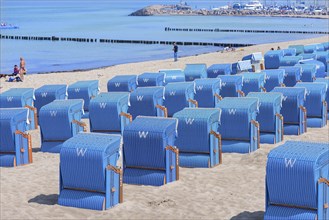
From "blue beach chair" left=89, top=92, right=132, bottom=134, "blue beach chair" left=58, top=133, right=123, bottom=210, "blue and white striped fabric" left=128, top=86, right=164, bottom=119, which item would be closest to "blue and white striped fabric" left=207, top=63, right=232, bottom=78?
"blue and white striped fabric" left=128, top=86, right=164, bottom=119

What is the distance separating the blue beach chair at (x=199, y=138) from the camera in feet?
54.3

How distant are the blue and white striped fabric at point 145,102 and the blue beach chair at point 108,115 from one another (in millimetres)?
1615

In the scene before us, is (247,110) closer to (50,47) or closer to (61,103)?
(61,103)

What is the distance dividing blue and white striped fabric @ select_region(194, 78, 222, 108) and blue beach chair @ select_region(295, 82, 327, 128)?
2.96 meters

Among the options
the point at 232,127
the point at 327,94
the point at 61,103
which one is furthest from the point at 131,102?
the point at 327,94

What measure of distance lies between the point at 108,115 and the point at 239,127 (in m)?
3.98

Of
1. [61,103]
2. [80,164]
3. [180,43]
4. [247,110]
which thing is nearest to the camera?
[80,164]

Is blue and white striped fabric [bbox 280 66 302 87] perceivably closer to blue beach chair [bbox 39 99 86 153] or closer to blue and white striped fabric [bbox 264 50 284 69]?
blue and white striped fabric [bbox 264 50 284 69]

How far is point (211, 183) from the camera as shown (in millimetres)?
15258

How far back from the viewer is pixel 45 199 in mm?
14312

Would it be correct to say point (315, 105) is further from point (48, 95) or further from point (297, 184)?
point (297, 184)

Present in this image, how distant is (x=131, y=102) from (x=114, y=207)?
8334 millimetres

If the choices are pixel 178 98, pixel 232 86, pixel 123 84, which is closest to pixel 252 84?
pixel 232 86

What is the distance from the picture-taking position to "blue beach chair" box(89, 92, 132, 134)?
64.6 ft
